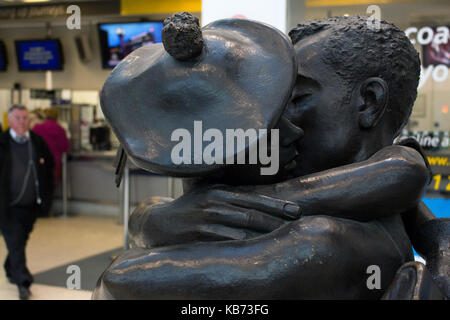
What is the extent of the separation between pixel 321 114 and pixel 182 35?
1.33 ft

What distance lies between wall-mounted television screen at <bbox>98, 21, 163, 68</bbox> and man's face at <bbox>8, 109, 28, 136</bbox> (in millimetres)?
2569

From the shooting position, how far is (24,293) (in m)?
4.55

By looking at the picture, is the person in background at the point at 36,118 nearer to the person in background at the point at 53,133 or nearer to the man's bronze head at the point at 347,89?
the person in background at the point at 53,133

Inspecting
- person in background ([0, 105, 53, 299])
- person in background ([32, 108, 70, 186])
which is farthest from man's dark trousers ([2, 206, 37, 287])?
person in background ([32, 108, 70, 186])

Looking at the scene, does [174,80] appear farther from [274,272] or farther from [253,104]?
[274,272]

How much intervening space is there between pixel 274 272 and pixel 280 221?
130 mm

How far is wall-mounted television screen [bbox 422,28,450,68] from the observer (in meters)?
4.14

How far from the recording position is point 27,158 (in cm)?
484

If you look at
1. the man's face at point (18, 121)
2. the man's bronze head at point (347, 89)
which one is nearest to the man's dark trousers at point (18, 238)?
the man's face at point (18, 121)

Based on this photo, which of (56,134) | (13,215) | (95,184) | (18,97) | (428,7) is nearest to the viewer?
(428,7)

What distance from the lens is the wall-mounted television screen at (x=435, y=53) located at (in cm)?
414

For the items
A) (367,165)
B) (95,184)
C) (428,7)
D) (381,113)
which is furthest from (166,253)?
(95,184)

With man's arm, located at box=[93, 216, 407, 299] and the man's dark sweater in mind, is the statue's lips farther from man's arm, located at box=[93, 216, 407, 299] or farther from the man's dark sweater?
the man's dark sweater

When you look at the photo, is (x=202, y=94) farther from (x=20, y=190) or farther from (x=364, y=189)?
(x=20, y=190)
